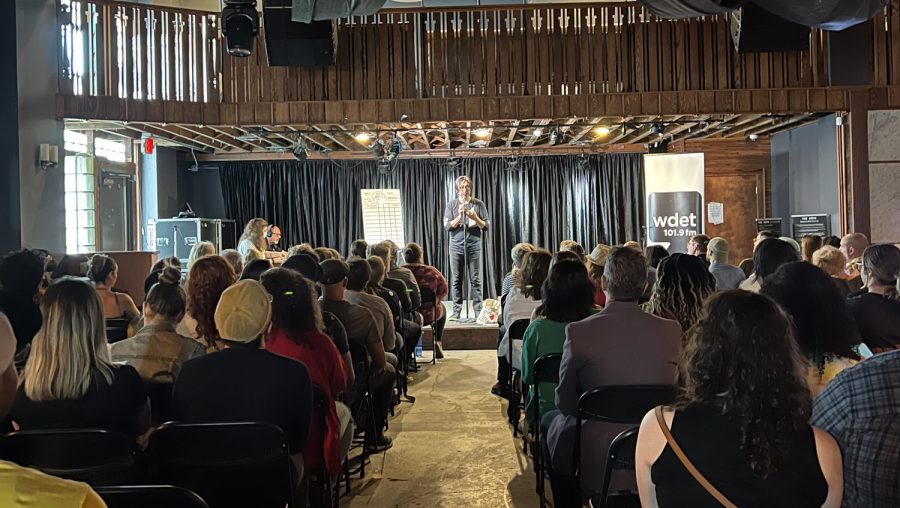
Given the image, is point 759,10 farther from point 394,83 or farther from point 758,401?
point 758,401

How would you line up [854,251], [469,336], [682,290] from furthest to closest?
[469,336], [854,251], [682,290]

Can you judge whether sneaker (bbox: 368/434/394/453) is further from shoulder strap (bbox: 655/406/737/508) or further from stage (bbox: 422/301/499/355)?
stage (bbox: 422/301/499/355)

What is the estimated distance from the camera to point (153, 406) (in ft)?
9.09

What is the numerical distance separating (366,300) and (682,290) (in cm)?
212

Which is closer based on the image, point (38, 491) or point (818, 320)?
point (38, 491)

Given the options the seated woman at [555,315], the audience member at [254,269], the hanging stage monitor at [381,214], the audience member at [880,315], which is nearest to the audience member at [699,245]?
the audience member at [880,315]

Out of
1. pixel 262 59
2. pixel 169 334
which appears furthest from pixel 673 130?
pixel 169 334

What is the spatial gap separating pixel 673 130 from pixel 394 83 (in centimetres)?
402

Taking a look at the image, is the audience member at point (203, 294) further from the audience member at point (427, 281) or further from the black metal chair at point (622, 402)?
the audience member at point (427, 281)

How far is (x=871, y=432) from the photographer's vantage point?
162 centimetres

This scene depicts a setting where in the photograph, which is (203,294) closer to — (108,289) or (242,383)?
(242,383)

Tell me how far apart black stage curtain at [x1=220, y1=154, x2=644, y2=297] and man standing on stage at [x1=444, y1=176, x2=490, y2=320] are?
2449mm

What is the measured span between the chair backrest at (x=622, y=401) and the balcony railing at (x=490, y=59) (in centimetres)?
587

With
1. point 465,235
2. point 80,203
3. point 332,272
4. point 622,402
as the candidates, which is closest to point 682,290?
point 622,402
